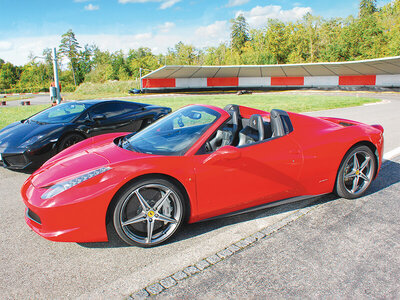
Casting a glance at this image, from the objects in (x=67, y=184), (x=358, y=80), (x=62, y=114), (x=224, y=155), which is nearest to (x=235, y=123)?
(x=224, y=155)

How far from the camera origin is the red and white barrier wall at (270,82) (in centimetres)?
4191

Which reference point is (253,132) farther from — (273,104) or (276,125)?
(273,104)

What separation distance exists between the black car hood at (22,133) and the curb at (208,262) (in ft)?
13.3

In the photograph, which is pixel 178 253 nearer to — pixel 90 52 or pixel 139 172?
pixel 139 172

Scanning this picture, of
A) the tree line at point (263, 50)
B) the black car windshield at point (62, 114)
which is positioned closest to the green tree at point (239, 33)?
the tree line at point (263, 50)

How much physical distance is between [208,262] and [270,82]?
162 feet

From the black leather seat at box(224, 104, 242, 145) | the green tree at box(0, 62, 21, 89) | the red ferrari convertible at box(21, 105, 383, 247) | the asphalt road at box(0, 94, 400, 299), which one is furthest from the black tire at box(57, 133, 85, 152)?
the green tree at box(0, 62, 21, 89)

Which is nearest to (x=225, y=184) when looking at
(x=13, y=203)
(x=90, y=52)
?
(x=13, y=203)

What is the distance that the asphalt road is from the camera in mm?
2379

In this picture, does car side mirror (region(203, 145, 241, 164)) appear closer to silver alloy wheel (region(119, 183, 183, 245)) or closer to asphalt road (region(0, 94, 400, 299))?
silver alloy wheel (region(119, 183, 183, 245))

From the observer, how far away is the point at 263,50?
253 feet

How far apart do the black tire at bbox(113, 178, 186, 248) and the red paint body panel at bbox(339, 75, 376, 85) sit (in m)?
46.6

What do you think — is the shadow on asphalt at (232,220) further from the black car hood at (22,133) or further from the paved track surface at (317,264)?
the black car hood at (22,133)

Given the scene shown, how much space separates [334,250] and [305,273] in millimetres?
506
